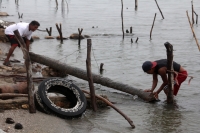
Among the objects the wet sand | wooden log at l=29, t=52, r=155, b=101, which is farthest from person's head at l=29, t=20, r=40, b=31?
the wet sand

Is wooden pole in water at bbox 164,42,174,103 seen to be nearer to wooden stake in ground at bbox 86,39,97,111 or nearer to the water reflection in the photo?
the water reflection

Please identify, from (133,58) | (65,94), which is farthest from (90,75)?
(133,58)

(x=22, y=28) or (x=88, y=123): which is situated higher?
(x=22, y=28)

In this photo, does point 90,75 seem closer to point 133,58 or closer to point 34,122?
point 34,122

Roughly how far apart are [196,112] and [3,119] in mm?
4391

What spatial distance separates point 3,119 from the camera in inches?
255

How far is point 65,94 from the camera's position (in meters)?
8.07

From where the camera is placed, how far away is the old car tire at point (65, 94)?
7223mm

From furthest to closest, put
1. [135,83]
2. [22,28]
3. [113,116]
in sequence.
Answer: [135,83]
[22,28]
[113,116]

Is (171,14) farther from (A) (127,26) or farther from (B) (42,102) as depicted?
→ (B) (42,102)

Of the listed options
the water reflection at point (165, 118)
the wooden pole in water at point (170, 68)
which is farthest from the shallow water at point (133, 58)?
the wooden pole in water at point (170, 68)

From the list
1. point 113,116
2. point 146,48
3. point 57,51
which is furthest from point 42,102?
point 146,48

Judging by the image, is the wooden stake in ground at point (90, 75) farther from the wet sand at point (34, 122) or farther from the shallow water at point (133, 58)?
the wet sand at point (34, 122)

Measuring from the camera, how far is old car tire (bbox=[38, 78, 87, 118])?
722 centimetres
